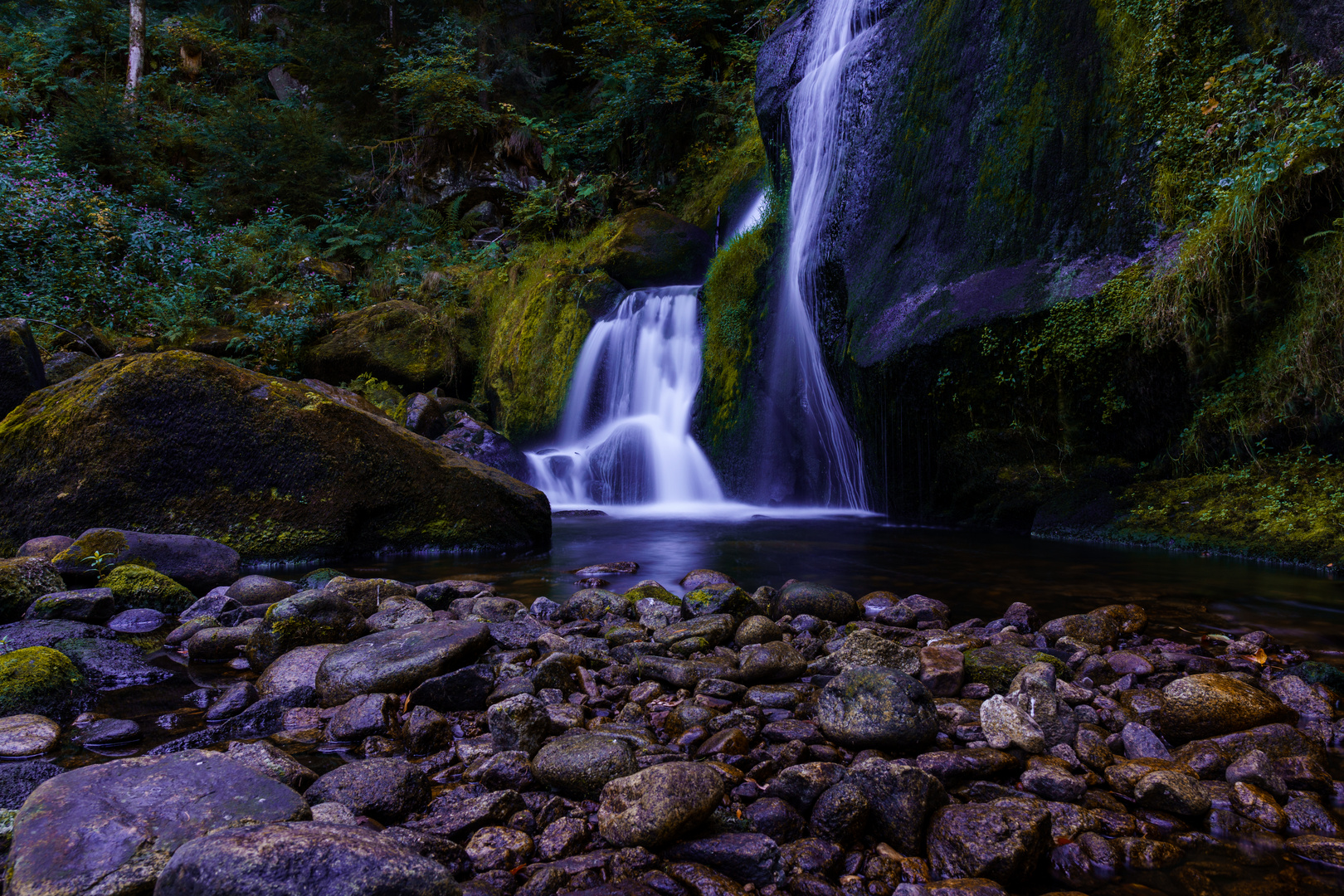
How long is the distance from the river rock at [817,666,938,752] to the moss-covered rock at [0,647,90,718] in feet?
10.7

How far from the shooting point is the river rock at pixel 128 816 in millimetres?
1665

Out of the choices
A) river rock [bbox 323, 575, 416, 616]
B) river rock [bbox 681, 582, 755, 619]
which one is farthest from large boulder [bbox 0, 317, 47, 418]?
river rock [bbox 681, 582, 755, 619]

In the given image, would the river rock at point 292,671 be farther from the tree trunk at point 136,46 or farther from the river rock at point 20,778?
the tree trunk at point 136,46

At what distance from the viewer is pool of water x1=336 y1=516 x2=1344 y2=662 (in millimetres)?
4637

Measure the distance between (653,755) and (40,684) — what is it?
105 inches

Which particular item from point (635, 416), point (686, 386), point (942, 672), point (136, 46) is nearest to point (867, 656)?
Answer: point (942, 672)

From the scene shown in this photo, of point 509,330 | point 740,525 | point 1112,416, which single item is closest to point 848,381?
point 740,525

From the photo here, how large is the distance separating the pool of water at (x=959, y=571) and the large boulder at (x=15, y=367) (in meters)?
3.76

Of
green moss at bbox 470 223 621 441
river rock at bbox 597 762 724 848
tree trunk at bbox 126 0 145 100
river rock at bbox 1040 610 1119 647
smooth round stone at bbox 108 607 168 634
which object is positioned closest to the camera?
river rock at bbox 597 762 724 848

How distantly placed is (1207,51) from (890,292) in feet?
12.3

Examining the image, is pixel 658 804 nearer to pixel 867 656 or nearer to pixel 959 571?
pixel 867 656

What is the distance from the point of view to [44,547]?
16.9ft

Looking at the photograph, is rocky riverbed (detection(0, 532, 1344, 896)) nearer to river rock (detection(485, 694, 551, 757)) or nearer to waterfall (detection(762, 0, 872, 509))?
river rock (detection(485, 694, 551, 757))

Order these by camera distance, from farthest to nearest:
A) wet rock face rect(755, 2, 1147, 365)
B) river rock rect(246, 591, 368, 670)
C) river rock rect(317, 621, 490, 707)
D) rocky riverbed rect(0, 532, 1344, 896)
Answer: wet rock face rect(755, 2, 1147, 365) → river rock rect(246, 591, 368, 670) → river rock rect(317, 621, 490, 707) → rocky riverbed rect(0, 532, 1344, 896)
